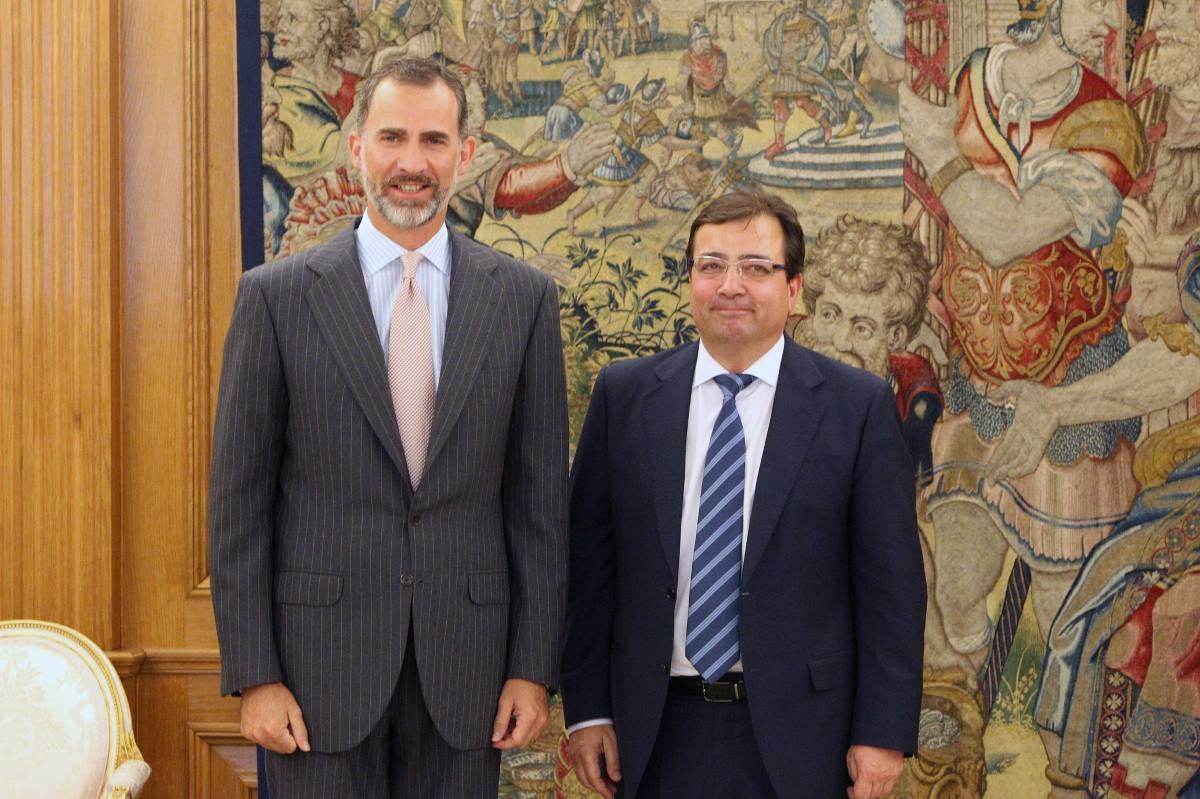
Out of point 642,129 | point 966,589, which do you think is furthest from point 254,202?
point 966,589

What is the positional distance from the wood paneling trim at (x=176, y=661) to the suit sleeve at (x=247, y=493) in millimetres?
1445

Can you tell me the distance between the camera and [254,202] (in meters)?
3.76

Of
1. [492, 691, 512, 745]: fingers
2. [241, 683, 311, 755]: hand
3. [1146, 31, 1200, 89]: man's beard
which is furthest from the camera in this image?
[1146, 31, 1200, 89]: man's beard

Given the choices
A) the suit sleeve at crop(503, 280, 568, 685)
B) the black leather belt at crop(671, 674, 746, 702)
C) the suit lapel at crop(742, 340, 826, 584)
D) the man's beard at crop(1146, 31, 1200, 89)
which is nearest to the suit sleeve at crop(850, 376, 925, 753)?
the suit lapel at crop(742, 340, 826, 584)

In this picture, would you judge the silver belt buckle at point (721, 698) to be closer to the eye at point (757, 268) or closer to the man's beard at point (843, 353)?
the eye at point (757, 268)

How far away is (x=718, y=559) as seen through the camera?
2.52 meters

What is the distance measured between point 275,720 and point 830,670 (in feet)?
3.37

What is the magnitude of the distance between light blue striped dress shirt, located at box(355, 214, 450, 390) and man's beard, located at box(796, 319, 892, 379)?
1414mm

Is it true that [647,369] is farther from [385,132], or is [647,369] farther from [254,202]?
[254,202]

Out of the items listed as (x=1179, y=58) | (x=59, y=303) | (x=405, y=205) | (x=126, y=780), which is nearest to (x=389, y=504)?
(x=405, y=205)

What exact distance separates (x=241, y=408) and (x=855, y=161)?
6.46 ft

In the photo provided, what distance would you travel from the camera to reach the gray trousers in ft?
7.84

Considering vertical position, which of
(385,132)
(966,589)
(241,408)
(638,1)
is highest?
(638,1)

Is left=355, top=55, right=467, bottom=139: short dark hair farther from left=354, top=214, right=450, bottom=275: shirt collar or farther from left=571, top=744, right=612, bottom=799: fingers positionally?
left=571, top=744, right=612, bottom=799: fingers
